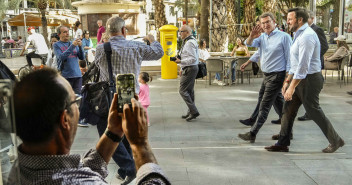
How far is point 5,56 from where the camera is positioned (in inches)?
1085

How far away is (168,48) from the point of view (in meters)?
14.4

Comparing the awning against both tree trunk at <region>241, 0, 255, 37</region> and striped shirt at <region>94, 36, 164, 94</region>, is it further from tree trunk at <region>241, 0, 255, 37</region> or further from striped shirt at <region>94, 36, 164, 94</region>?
striped shirt at <region>94, 36, 164, 94</region>

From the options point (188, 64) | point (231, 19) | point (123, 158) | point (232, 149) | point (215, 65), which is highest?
point (231, 19)

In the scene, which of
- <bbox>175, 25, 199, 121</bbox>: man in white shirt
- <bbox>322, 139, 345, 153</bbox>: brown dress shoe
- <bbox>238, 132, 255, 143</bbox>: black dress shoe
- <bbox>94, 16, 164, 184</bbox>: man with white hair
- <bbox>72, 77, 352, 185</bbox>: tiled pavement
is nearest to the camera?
<bbox>94, 16, 164, 184</bbox>: man with white hair

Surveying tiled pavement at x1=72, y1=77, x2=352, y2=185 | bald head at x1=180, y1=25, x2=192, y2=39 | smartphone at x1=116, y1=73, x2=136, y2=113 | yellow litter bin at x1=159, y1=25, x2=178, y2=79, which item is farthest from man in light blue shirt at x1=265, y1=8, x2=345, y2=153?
yellow litter bin at x1=159, y1=25, x2=178, y2=79

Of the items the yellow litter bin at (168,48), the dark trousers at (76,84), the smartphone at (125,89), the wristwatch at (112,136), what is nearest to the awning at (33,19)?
the yellow litter bin at (168,48)

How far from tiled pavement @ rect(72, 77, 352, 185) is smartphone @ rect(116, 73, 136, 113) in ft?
8.90

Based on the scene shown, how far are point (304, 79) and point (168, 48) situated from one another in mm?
9160

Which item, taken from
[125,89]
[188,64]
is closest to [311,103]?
[188,64]

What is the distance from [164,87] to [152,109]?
11.3 ft

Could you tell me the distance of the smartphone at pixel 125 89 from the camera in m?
1.89

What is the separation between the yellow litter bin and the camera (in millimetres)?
14289

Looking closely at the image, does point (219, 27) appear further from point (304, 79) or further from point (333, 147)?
point (333, 147)

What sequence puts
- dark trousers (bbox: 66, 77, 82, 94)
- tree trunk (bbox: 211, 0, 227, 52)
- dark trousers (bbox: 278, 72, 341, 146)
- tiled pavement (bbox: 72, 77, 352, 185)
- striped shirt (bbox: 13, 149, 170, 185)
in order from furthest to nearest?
1. tree trunk (bbox: 211, 0, 227, 52)
2. dark trousers (bbox: 66, 77, 82, 94)
3. dark trousers (bbox: 278, 72, 341, 146)
4. tiled pavement (bbox: 72, 77, 352, 185)
5. striped shirt (bbox: 13, 149, 170, 185)
